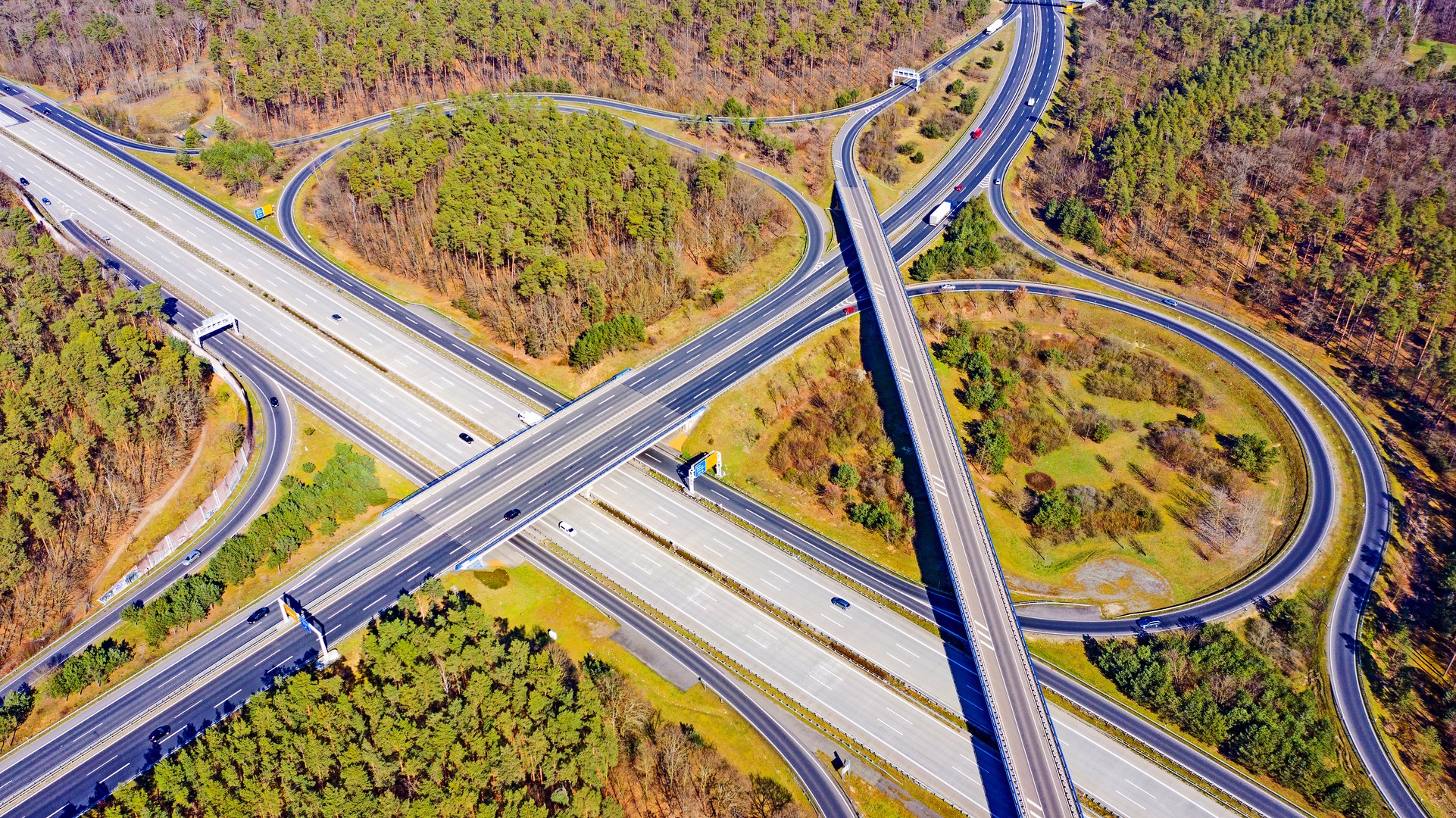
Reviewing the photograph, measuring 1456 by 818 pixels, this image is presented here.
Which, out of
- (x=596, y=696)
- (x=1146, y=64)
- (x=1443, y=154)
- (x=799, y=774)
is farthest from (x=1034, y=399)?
(x=1146, y=64)

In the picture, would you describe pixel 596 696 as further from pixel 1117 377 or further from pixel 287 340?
pixel 1117 377

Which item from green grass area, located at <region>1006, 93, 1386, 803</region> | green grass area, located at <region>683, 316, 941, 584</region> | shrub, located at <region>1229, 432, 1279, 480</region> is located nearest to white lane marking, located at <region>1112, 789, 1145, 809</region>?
green grass area, located at <region>1006, 93, 1386, 803</region>

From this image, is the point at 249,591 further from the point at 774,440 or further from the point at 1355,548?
the point at 1355,548

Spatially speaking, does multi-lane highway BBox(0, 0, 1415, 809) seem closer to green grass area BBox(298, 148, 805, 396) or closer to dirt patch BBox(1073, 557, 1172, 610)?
green grass area BBox(298, 148, 805, 396)

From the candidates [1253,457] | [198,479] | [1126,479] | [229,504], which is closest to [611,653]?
[229,504]

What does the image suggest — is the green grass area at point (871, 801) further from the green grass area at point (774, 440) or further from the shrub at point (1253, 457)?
the shrub at point (1253, 457)

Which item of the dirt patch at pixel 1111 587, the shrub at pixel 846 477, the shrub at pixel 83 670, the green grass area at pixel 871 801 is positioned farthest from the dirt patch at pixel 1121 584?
the shrub at pixel 83 670

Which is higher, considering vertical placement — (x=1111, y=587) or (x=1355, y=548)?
(x=1355, y=548)
